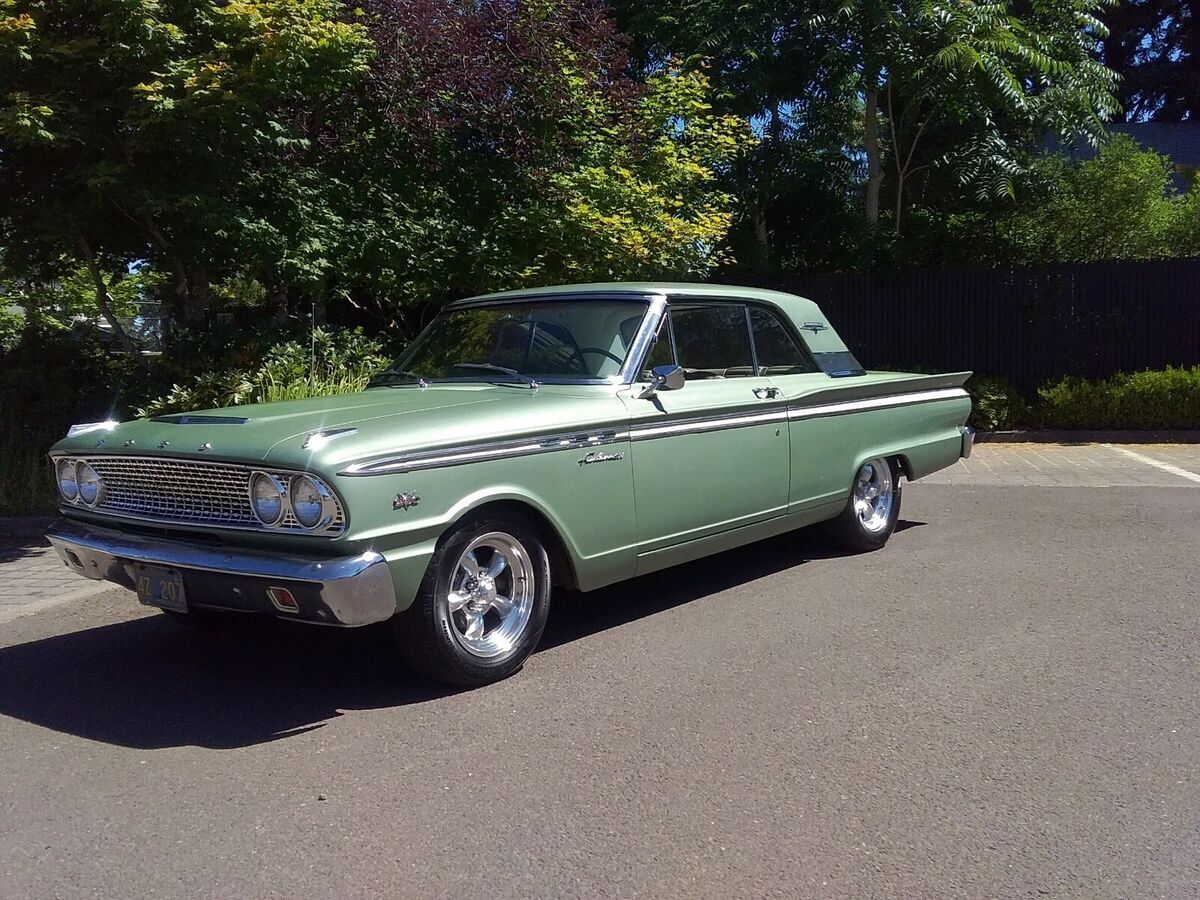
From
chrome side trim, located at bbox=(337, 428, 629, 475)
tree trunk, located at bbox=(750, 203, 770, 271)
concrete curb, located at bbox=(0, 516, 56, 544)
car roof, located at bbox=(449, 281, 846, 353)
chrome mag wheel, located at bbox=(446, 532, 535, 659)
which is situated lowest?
concrete curb, located at bbox=(0, 516, 56, 544)

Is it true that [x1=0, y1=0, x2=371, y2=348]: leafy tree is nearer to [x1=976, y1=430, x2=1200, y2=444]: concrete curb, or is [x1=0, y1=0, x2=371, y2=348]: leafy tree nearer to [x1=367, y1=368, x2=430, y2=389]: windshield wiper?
[x1=367, y1=368, x2=430, y2=389]: windshield wiper

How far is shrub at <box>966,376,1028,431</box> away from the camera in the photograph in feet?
43.5

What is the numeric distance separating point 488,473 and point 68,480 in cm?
202

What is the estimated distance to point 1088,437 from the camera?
513 inches

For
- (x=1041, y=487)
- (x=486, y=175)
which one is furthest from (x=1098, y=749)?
(x=486, y=175)

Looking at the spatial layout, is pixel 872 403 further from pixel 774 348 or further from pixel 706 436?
pixel 706 436

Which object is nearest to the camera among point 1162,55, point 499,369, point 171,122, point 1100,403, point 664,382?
point 664,382

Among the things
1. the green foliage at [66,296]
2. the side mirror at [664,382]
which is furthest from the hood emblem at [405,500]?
the green foliage at [66,296]

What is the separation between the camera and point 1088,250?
51.1 feet

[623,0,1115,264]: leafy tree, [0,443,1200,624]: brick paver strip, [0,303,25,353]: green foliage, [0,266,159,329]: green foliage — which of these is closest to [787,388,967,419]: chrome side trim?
[0,443,1200,624]: brick paver strip

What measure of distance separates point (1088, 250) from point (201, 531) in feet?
47.9

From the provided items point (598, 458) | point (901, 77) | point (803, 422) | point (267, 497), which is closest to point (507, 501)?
point (598, 458)

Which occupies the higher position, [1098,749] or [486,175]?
[486,175]

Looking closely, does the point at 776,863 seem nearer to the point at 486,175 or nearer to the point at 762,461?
the point at 762,461
